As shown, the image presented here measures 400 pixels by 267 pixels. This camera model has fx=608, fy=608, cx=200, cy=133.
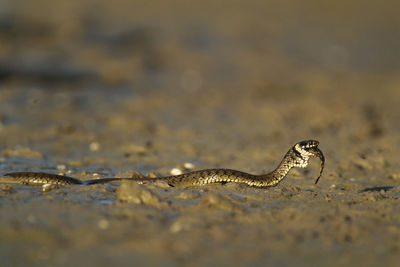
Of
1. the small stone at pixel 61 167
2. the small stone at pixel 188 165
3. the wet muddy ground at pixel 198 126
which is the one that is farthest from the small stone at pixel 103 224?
the small stone at pixel 188 165

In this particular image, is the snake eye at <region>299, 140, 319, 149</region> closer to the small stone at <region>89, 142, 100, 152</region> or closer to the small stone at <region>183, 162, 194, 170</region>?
the small stone at <region>183, 162, 194, 170</region>

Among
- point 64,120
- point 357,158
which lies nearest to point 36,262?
point 357,158

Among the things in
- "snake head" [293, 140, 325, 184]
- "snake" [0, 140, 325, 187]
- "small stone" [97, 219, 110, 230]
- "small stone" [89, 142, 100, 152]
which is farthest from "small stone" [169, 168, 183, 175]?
"small stone" [97, 219, 110, 230]

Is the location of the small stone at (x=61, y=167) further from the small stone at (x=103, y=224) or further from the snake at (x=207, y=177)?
the small stone at (x=103, y=224)

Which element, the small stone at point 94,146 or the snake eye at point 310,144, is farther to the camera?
the small stone at point 94,146

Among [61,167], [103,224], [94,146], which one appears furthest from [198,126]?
[103,224]

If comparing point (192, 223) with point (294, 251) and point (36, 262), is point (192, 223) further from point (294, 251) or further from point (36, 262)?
point (36, 262)

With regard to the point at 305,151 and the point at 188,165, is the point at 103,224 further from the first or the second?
the point at 188,165
